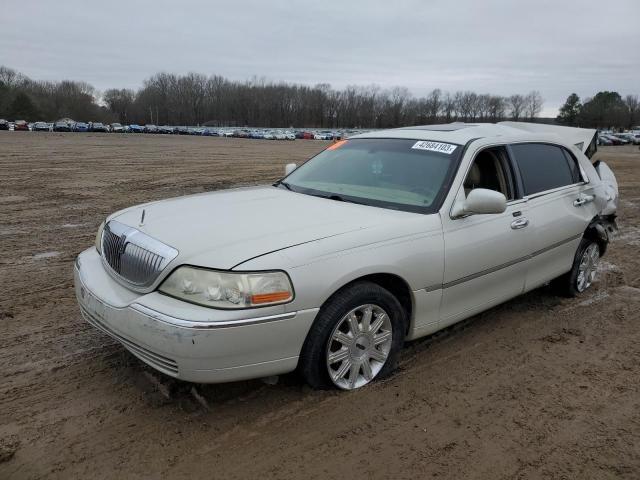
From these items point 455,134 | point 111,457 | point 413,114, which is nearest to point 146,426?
point 111,457

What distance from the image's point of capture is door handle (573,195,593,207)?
4.81 metres

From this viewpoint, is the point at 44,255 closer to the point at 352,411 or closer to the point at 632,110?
the point at 352,411

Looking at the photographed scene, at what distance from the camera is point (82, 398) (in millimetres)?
3160

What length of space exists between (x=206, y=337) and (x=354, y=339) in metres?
0.97

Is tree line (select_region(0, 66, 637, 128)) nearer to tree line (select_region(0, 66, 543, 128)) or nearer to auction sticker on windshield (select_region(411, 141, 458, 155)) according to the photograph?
tree line (select_region(0, 66, 543, 128))

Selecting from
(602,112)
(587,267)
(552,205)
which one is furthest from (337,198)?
(602,112)

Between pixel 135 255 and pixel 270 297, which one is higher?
pixel 135 255

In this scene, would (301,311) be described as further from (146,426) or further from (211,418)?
(146,426)

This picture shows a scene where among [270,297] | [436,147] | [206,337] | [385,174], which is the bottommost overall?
[206,337]

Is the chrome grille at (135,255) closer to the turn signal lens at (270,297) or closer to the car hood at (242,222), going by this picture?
the car hood at (242,222)

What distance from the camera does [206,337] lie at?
8.50 ft

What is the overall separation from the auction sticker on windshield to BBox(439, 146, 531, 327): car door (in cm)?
18

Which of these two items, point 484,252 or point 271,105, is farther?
point 271,105

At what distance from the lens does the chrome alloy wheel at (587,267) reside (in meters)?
5.14
